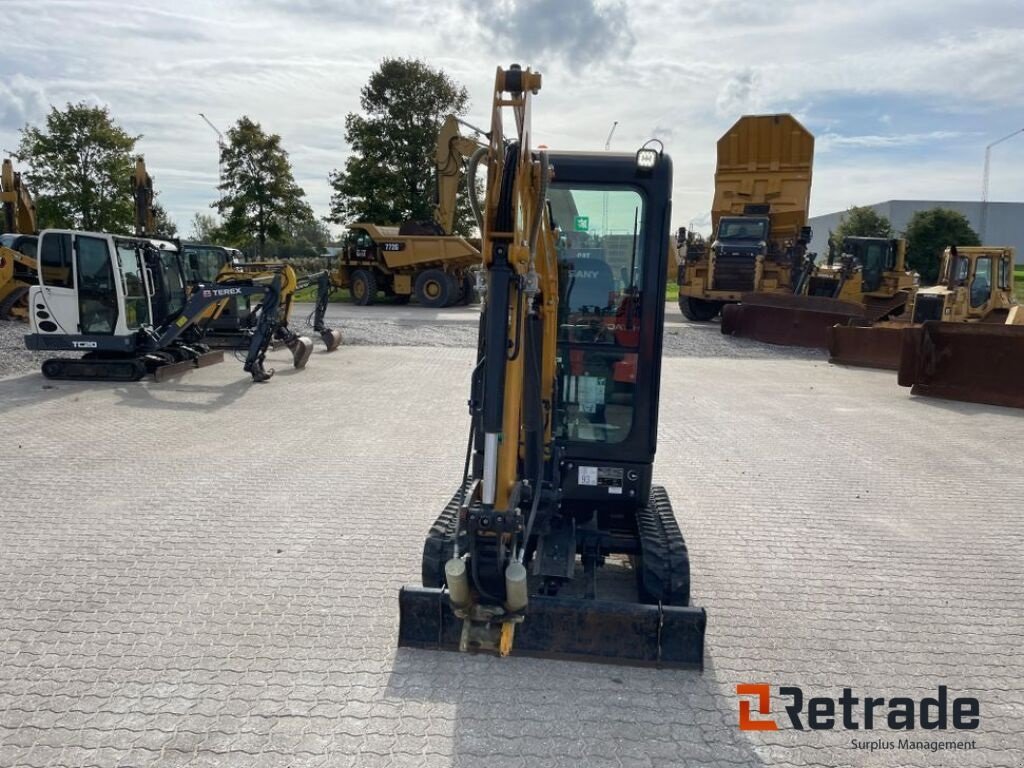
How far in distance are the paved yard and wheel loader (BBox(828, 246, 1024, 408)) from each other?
2257 millimetres

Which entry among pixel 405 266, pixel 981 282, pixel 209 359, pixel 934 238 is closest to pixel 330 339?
pixel 209 359

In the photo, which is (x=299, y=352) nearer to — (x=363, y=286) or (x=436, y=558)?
(x=436, y=558)

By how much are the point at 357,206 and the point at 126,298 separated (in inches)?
1067

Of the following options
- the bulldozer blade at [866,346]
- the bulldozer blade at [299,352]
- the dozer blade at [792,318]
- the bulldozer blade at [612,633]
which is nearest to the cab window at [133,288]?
the bulldozer blade at [299,352]

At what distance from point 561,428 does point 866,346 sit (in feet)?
40.4

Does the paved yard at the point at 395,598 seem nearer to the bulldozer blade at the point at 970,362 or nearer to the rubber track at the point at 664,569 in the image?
the rubber track at the point at 664,569

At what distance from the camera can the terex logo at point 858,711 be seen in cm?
336

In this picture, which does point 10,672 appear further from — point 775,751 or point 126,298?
point 126,298

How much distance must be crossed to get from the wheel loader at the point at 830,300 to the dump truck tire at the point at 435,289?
10387mm

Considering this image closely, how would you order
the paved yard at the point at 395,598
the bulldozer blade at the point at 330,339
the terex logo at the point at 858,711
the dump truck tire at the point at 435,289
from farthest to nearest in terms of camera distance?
the dump truck tire at the point at 435,289 → the bulldozer blade at the point at 330,339 → the terex logo at the point at 858,711 → the paved yard at the point at 395,598

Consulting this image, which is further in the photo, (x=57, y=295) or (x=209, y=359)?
(x=209, y=359)

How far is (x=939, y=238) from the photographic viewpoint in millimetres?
39781

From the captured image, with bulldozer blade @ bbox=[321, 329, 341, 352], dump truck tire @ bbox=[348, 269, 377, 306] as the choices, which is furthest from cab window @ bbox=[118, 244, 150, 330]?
dump truck tire @ bbox=[348, 269, 377, 306]

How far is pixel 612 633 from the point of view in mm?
3668
